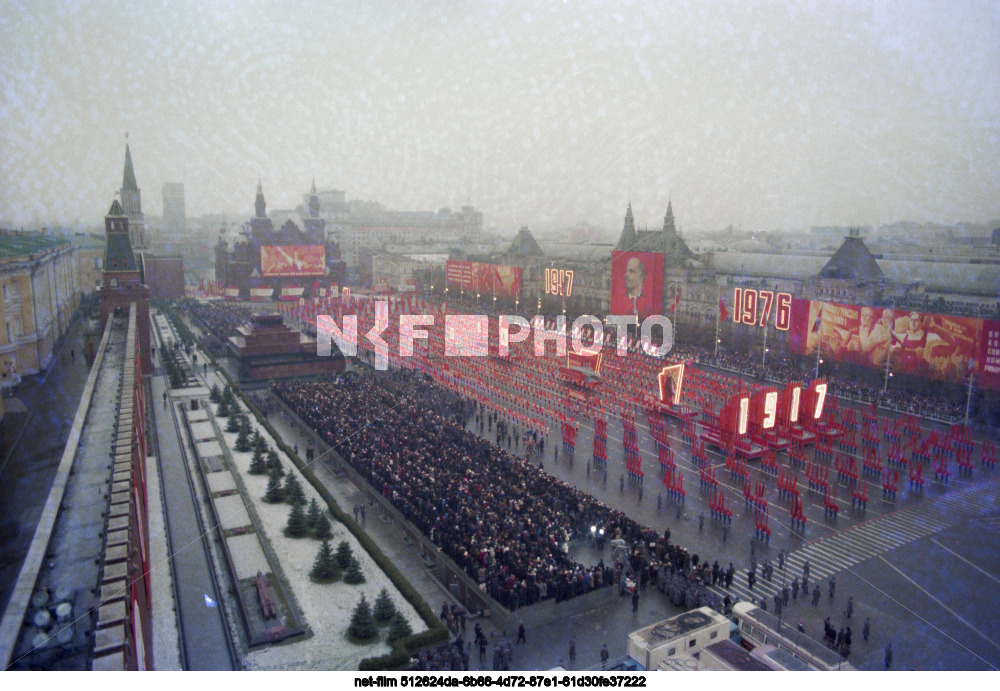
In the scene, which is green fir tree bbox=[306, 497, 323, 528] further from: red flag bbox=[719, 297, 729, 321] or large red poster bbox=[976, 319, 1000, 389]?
red flag bbox=[719, 297, 729, 321]

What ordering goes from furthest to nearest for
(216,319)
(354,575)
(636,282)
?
(216,319) → (636,282) → (354,575)

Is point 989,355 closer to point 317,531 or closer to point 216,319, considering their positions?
point 317,531

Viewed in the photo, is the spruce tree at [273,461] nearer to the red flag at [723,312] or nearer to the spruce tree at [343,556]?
the spruce tree at [343,556]

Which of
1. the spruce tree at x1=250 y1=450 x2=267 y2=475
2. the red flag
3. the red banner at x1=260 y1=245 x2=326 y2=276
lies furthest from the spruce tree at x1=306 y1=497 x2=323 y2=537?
the red banner at x1=260 y1=245 x2=326 y2=276

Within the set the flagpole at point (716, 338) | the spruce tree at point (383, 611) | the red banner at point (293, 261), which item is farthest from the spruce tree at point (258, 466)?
the red banner at point (293, 261)

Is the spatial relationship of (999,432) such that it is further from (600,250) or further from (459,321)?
(459,321)

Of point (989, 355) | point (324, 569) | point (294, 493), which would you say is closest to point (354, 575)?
point (324, 569)
